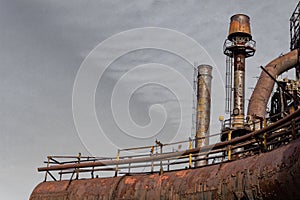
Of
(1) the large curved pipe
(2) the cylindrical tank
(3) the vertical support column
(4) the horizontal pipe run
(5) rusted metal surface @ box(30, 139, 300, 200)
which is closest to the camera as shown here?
(5) rusted metal surface @ box(30, 139, 300, 200)

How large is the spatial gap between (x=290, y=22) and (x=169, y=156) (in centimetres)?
2117

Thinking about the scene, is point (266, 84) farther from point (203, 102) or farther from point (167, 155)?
point (167, 155)

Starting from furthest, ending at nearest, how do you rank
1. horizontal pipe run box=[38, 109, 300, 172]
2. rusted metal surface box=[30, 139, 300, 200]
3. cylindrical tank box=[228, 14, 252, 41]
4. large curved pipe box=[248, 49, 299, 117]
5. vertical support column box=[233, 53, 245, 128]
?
cylindrical tank box=[228, 14, 252, 41] → vertical support column box=[233, 53, 245, 128] → large curved pipe box=[248, 49, 299, 117] → horizontal pipe run box=[38, 109, 300, 172] → rusted metal surface box=[30, 139, 300, 200]

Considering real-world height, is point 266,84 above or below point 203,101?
below

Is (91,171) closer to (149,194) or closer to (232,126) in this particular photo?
(149,194)

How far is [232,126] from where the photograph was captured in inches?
1046

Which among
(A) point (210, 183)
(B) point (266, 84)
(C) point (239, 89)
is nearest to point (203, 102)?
(C) point (239, 89)

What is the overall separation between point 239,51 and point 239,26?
186cm

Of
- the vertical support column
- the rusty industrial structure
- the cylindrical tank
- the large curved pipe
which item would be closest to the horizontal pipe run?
the rusty industrial structure

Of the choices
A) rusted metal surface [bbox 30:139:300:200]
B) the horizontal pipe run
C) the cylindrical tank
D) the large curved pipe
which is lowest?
rusted metal surface [bbox 30:139:300:200]

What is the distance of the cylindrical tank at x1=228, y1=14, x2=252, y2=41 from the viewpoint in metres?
28.9

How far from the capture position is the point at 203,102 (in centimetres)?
2984

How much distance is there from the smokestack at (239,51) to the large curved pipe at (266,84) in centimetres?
179

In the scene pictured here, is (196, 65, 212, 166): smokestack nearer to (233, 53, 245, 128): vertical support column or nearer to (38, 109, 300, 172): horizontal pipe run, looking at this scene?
(233, 53, 245, 128): vertical support column
